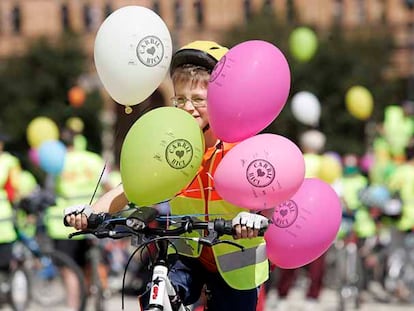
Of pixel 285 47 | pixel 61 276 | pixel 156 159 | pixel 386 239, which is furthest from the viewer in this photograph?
pixel 285 47

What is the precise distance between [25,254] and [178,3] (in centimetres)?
4858

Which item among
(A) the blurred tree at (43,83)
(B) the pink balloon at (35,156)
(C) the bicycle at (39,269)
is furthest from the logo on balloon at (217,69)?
(A) the blurred tree at (43,83)

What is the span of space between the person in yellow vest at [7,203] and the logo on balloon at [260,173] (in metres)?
6.34

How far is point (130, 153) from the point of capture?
500 centimetres

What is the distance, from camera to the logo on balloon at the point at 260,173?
507 cm

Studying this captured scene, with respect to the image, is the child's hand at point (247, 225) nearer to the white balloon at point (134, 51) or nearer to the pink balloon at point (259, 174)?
the pink balloon at point (259, 174)

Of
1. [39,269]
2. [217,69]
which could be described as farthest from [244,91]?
[39,269]

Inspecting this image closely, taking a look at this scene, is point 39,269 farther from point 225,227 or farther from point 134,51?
point 225,227

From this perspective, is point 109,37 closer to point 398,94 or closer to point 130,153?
point 130,153

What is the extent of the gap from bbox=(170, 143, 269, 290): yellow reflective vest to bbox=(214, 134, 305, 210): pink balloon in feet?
0.86

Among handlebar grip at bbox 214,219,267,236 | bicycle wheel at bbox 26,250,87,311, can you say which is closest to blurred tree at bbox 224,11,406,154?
bicycle wheel at bbox 26,250,87,311

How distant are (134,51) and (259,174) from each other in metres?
0.74

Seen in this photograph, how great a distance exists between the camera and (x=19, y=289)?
38.3 feet

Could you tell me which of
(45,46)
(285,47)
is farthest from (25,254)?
(45,46)
